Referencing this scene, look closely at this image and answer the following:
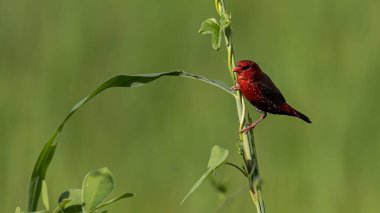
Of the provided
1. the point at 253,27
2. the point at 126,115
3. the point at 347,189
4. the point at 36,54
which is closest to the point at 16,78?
the point at 36,54

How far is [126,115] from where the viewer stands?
18.9ft

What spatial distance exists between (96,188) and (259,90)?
701 mm

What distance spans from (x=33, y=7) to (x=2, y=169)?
1954mm

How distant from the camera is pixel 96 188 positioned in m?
1.23

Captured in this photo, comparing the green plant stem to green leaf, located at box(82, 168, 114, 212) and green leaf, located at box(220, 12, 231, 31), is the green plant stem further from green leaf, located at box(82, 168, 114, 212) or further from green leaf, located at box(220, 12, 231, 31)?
green leaf, located at box(82, 168, 114, 212)

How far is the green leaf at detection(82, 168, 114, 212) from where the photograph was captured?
4.01 ft

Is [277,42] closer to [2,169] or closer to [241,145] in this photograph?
[2,169]

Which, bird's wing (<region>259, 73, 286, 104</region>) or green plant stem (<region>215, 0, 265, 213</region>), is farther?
bird's wing (<region>259, 73, 286, 104</region>)

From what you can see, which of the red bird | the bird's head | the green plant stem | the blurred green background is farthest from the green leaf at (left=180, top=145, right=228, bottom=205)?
the blurred green background

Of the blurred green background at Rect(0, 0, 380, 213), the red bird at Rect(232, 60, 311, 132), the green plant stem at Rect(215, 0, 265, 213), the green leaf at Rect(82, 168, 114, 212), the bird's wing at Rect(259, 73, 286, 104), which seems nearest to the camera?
the green leaf at Rect(82, 168, 114, 212)

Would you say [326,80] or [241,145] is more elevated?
[241,145]

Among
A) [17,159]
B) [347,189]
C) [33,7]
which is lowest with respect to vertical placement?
[347,189]

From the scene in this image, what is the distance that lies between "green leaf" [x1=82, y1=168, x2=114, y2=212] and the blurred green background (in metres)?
3.24

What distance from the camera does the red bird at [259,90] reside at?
1794 millimetres
